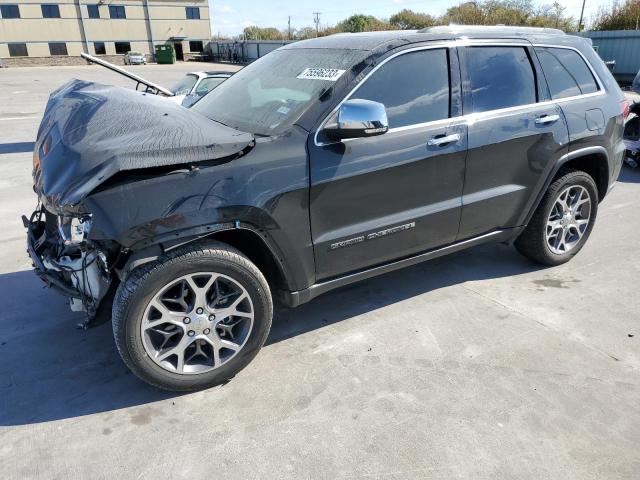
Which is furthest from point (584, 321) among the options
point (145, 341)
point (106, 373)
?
point (106, 373)

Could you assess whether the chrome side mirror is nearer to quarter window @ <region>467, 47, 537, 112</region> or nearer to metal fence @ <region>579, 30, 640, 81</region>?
quarter window @ <region>467, 47, 537, 112</region>

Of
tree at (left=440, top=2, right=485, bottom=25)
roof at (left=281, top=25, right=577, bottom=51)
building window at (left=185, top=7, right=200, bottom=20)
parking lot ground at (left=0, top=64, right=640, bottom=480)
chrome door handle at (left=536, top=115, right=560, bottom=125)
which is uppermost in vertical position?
building window at (left=185, top=7, right=200, bottom=20)

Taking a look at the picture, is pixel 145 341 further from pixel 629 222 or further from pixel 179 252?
pixel 629 222

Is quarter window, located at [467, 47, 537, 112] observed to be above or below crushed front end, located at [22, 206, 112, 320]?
above

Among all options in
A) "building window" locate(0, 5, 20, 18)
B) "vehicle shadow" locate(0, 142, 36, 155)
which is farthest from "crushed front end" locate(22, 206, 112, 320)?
"building window" locate(0, 5, 20, 18)

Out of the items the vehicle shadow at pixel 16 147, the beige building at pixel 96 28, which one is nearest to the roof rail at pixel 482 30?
the vehicle shadow at pixel 16 147

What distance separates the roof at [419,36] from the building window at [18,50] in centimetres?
6405

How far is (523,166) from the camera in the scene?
151 inches

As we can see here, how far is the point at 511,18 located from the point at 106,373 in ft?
138

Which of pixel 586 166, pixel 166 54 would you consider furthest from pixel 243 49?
pixel 586 166

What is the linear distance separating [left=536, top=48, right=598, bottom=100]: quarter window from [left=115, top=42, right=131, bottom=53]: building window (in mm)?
65971

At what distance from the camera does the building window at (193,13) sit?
6325cm

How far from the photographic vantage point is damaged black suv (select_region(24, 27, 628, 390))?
260cm

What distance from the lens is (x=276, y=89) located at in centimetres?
343
